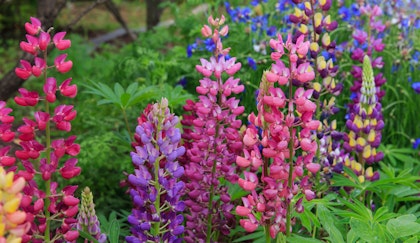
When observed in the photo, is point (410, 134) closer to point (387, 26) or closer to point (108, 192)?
point (387, 26)

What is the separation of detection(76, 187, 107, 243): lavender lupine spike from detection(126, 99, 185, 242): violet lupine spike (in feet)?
0.35

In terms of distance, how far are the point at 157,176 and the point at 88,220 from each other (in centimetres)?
27

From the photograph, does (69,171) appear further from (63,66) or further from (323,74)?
(323,74)

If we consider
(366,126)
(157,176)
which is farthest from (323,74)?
(157,176)

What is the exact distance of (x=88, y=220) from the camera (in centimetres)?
229

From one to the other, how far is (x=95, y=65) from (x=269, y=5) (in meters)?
1.62

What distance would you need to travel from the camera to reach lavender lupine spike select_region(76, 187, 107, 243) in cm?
224

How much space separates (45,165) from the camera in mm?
2102

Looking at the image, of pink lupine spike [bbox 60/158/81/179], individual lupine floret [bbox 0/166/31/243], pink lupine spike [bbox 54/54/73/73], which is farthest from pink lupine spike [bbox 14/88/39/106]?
individual lupine floret [bbox 0/166/31/243]

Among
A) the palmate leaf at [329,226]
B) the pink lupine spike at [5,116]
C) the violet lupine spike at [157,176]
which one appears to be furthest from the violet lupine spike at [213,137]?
the pink lupine spike at [5,116]

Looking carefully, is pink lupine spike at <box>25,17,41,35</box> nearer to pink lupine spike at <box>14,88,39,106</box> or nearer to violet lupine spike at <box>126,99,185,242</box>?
pink lupine spike at <box>14,88,39,106</box>

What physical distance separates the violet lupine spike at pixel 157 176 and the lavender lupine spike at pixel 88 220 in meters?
0.11

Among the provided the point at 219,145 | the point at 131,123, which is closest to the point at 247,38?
the point at 131,123

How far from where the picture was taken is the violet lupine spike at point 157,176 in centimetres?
222
